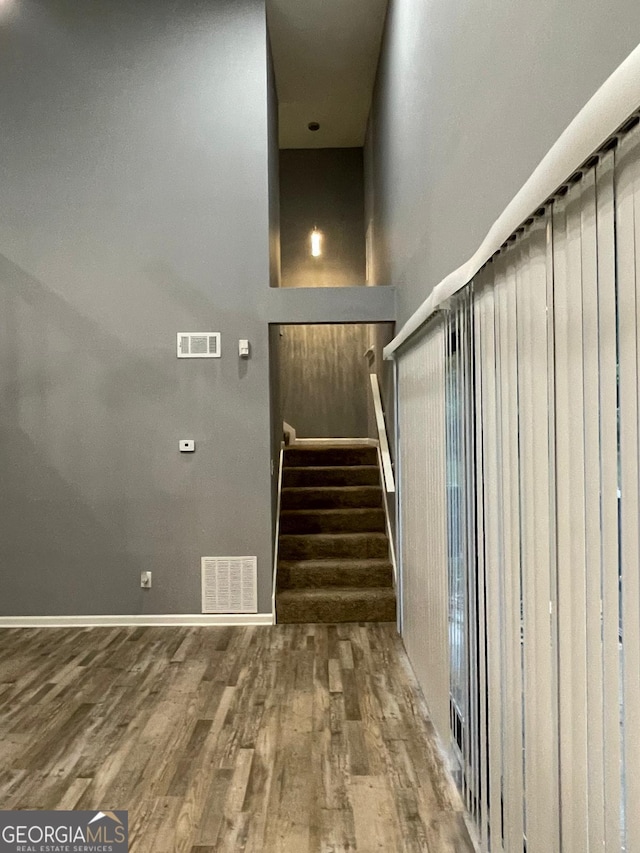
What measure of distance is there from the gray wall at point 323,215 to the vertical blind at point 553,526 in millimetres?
5621

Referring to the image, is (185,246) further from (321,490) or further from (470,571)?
(470,571)

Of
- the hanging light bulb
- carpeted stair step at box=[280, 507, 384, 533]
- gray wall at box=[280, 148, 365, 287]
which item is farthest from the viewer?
gray wall at box=[280, 148, 365, 287]

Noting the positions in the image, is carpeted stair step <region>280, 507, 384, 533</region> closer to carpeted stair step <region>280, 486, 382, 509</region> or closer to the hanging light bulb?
carpeted stair step <region>280, 486, 382, 509</region>

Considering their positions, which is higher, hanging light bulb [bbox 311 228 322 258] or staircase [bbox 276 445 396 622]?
hanging light bulb [bbox 311 228 322 258]

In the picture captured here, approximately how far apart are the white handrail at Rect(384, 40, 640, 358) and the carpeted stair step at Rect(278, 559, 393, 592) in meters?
3.71

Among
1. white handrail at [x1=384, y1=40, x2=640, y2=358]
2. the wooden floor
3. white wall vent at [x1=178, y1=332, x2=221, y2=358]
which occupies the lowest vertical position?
the wooden floor

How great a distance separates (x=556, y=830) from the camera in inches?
56.6

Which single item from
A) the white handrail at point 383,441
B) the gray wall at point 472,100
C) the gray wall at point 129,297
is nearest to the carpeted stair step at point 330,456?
the white handrail at point 383,441

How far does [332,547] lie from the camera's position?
18.0 ft

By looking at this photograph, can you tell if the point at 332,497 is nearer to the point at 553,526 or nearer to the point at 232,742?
the point at 232,742

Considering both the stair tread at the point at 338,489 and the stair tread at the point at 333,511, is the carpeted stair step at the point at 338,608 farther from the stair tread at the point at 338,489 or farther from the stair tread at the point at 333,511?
the stair tread at the point at 338,489

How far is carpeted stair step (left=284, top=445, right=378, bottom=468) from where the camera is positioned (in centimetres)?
653

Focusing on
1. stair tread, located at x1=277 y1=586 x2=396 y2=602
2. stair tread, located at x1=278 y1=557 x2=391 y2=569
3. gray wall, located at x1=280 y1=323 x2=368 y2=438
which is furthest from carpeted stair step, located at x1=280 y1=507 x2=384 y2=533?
gray wall, located at x1=280 y1=323 x2=368 y2=438

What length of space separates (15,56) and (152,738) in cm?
513
